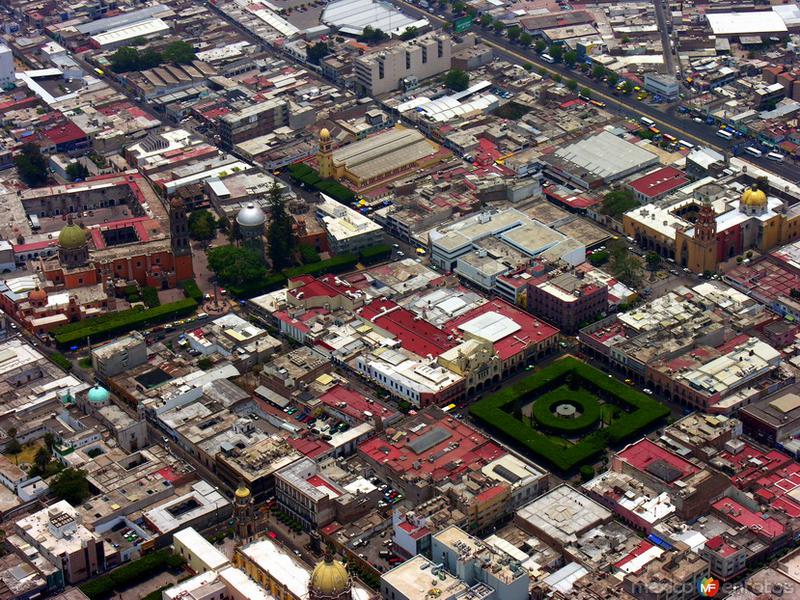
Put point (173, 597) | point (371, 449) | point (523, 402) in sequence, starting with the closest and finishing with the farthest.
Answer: point (173, 597) < point (371, 449) < point (523, 402)

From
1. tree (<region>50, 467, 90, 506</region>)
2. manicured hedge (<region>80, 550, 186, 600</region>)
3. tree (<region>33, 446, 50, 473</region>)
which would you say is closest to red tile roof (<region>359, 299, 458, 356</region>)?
tree (<region>50, 467, 90, 506</region>)

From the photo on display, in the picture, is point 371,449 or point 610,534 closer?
point 610,534

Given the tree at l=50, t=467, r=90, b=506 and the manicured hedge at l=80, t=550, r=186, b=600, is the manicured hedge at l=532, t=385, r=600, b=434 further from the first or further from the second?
the tree at l=50, t=467, r=90, b=506

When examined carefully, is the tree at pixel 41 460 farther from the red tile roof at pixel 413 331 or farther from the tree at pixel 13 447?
the red tile roof at pixel 413 331

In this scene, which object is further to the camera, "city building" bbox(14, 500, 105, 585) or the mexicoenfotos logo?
"city building" bbox(14, 500, 105, 585)

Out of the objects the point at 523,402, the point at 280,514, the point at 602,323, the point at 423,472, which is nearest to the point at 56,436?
the point at 280,514

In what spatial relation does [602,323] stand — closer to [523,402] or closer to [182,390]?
[523,402]

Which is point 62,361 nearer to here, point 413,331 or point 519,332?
point 413,331
